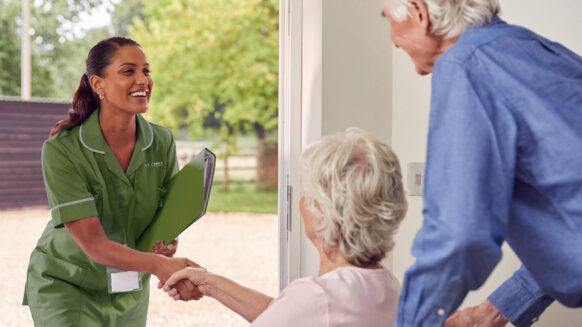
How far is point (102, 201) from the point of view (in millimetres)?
1744

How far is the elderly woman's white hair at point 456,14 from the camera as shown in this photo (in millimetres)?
959

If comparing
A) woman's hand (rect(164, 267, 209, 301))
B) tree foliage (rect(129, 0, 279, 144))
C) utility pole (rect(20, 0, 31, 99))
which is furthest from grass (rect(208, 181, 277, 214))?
woman's hand (rect(164, 267, 209, 301))

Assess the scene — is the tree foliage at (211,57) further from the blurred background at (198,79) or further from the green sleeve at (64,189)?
the green sleeve at (64,189)

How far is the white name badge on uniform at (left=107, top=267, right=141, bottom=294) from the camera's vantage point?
167cm

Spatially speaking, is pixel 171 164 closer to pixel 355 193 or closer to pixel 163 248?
pixel 163 248

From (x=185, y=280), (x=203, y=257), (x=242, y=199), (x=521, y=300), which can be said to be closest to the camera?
(x=521, y=300)

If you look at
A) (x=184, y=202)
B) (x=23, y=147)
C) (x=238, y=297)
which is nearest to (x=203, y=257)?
(x=23, y=147)

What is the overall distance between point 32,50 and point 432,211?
1072 cm

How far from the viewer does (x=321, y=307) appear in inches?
40.5

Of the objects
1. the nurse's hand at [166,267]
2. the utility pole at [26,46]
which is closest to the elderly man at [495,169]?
the nurse's hand at [166,267]

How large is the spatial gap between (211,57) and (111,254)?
9651 millimetres

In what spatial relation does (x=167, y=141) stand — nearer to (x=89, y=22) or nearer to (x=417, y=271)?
(x=417, y=271)

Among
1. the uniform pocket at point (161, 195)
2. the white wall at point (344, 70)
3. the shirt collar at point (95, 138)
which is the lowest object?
the uniform pocket at point (161, 195)

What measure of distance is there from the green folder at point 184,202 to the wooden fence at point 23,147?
7.49m
